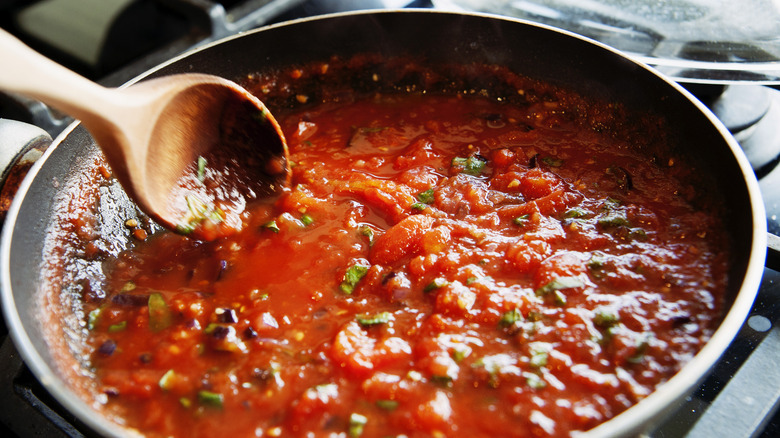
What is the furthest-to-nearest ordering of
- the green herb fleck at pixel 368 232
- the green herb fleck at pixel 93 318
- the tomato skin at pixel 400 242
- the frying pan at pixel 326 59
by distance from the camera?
the green herb fleck at pixel 368 232 → the tomato skin at pixel 400 242 → the green herb fleck at pixel 93 318 → the frying pan at pixel 326 59

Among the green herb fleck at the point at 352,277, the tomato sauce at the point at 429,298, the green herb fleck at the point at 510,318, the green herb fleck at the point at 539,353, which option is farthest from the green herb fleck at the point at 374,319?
the green herb fleck at the point at 539,353

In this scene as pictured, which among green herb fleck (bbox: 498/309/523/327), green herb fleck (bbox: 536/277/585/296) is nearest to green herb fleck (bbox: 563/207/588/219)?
green herb fleck (bbox: 536/277/585/296)

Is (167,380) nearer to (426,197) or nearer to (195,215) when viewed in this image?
(195,215)

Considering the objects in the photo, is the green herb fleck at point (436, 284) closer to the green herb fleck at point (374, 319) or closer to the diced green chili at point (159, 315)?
the green herb fleck at point (374, 319)

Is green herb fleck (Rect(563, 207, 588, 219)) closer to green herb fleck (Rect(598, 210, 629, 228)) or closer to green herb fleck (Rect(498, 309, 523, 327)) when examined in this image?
green herb fleck (Rect(598, 210, 629, 228))

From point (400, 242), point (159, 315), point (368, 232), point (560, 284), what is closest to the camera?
point (560, 284)

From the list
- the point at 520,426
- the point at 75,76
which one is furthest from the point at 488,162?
the point at 75,76

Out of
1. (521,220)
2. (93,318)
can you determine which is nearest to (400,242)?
(521,220)
